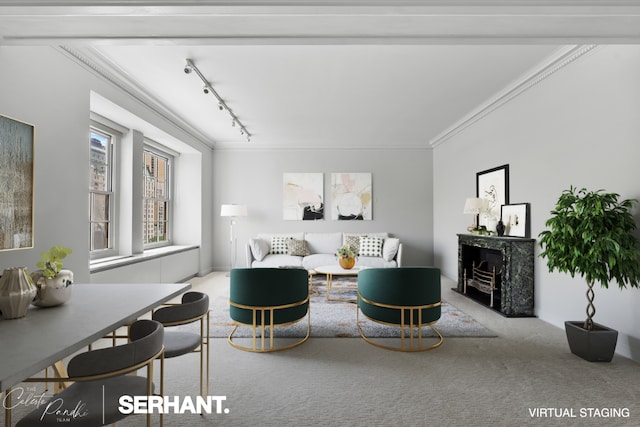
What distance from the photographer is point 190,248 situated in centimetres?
587

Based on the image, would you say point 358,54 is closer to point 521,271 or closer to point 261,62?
point 261,62

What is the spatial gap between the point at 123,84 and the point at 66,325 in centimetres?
336

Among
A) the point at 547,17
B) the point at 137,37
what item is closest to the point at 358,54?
the point at 547,17

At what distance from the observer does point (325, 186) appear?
6.84 meters

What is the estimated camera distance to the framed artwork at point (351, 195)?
22.4ft

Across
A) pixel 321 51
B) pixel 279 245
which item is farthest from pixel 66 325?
pixel 279 245

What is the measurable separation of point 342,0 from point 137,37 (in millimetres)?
1461

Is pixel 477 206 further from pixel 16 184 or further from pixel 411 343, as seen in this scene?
pixel 16 184

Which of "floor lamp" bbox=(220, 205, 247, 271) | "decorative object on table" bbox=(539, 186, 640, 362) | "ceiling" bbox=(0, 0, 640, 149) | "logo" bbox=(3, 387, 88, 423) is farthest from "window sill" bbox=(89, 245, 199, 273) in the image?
"decorative object on table" bbox=(539, 186, 640, 362)

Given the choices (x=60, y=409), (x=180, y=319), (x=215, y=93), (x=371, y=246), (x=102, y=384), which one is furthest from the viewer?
(x=371, y=246)

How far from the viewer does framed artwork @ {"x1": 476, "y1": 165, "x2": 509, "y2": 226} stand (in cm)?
421

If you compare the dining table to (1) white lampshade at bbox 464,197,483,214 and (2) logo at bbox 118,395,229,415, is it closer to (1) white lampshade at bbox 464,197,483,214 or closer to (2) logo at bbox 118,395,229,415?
(2) logo at bbox 118,395,229,415

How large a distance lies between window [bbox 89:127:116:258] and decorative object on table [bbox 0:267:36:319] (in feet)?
10.4

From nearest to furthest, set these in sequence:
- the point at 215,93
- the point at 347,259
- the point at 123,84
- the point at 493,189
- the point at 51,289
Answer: the point at 51,289 → the point at 123,84 → the point at 215,93 → the point at 493,189 → the point at 347,259
